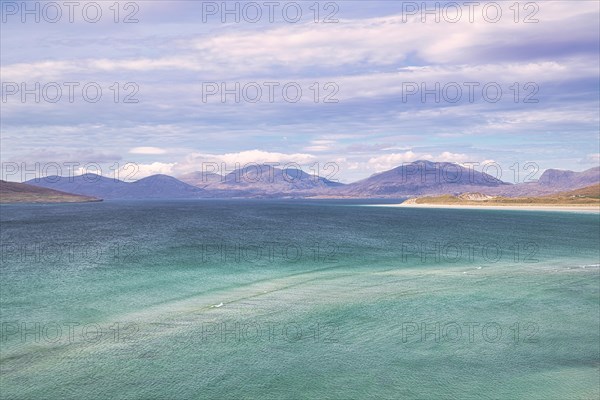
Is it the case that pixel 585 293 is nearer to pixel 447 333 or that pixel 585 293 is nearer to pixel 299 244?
pixel 447 333

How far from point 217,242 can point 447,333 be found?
59257 mm

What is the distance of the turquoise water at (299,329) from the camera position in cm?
2053

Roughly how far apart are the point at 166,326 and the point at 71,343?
5474 mm

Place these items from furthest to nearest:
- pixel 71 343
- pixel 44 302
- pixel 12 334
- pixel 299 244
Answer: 1. pixel 299 244
2. pixel 44 302
3. pixel 12 334
4. pixel 71 343

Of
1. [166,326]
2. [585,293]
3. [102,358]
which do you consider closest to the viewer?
[102,358]

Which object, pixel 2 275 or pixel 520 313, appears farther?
pixel 2 275

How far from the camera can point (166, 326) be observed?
95.4ft

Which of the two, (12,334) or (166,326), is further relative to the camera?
(166,326)

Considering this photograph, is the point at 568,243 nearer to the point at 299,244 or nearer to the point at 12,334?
the point at 299,244

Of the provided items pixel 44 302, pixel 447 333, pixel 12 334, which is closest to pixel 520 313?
pixel 447 333

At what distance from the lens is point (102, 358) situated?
23.2 meters

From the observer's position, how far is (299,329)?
28359 mm

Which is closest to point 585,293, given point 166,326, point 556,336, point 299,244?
point 556,336

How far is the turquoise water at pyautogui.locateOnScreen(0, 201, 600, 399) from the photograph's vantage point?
20.5 meters
